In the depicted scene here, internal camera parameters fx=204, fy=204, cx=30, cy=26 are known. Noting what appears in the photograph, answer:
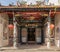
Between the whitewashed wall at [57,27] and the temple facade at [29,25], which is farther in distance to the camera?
the whitewashed wall at [57,27]

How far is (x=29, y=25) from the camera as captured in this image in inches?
987

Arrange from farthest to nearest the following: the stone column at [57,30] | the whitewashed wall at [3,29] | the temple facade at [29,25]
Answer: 1. the stone column at [57,30]
2. the whitewashed wall at [3,29]
3. the temple facade at [29,25]

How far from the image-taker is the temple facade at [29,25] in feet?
59.2

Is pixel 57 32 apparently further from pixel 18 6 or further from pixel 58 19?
pixel 18 6

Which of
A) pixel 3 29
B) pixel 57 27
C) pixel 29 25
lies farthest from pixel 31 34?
pixel 3 29

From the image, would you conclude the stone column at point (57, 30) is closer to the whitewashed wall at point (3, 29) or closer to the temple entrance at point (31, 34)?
the whitewashed wall at point (3, 29)

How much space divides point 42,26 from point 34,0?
4.28 meters

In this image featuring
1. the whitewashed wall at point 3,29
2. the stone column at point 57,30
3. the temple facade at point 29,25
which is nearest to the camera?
the temple facade at point 29,25

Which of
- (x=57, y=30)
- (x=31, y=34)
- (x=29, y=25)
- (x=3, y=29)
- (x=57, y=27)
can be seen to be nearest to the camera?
(x=3, y=29)

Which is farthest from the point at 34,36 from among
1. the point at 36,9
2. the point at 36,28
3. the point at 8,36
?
the point at 36,9

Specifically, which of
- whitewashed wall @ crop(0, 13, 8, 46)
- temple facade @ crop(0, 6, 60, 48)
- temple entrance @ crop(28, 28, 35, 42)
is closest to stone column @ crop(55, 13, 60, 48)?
temple facade @ crop(0, 6, 60, 48)

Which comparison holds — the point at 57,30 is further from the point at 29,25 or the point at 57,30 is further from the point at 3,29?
the point at 3,29

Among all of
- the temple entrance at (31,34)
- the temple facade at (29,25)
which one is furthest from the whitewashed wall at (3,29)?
the temple entrance at (31,34)

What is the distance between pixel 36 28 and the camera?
25656 millimetres
